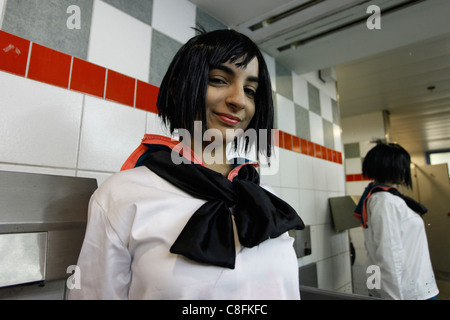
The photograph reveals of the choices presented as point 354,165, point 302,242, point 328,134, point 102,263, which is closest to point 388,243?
point 302,242

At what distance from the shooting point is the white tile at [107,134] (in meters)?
0.79

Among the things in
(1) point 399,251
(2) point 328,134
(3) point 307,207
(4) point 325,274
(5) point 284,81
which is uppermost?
(5) point 284,81

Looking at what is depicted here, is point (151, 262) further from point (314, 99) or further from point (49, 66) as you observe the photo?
point (314, 99)

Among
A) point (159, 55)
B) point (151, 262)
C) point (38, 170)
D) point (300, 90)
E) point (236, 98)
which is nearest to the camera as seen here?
point (151, 262)

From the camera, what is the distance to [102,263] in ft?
1.55

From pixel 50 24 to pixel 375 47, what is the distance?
1584 millimetres

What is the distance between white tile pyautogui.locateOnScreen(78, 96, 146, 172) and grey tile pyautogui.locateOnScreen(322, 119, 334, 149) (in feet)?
5.36

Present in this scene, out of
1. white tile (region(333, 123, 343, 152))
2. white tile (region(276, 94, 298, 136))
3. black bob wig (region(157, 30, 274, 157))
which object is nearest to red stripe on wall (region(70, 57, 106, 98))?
black bob wig (region(157, 30, 274, 157))

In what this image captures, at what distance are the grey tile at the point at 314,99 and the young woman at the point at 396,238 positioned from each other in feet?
2.12

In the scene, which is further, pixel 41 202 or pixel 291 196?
pixel 291 196

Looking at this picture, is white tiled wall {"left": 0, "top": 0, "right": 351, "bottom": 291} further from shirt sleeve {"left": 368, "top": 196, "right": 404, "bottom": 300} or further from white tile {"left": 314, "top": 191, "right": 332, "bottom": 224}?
white tile {"left": 314, "top": 191, "right": 332, "bottom": 224}

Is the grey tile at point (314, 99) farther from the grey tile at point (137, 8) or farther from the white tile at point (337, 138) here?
the grey tile at point (137, 8)
